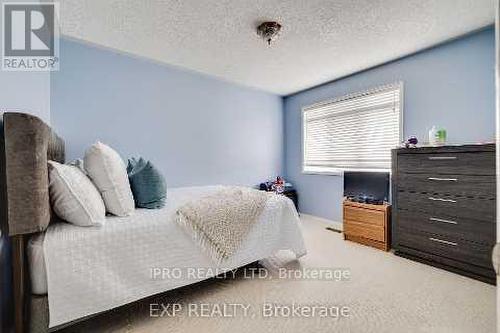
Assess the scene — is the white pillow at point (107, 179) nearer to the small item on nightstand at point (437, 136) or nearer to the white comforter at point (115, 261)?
the white comforter at point (115, 261)

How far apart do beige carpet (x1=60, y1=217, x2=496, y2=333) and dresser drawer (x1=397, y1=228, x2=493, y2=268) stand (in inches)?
6.7

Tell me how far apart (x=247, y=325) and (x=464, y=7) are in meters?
3.06

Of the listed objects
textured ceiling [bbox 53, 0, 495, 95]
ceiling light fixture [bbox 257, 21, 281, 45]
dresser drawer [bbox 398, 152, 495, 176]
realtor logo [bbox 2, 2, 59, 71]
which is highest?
textured ceiling [bbox 53, 0, 495, 95]

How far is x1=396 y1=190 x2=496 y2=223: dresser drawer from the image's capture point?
2070mm

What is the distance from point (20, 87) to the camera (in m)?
1.60

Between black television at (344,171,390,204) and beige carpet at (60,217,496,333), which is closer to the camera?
beige carpet at (60,217,496,333)

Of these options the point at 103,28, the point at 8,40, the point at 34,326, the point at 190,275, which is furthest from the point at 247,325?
the point at 103,28

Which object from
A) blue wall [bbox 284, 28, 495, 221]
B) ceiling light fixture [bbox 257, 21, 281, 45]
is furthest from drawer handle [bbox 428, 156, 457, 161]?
ceiling light fixture [bbox 257, 21, 281, 45]

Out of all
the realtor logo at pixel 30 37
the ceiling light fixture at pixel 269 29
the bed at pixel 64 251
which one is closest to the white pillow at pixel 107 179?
the bed at pixel 64 251

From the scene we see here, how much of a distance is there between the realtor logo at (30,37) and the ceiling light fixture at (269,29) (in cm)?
180

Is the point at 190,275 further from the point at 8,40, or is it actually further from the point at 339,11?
the point at 339,11

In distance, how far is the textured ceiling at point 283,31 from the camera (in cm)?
208

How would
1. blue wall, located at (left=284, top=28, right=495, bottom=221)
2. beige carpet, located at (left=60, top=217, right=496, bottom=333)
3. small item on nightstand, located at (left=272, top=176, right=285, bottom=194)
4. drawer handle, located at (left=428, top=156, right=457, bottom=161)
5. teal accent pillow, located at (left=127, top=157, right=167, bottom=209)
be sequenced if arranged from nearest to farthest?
beige carpet, located at (left=60, top=217, right=496, bottom=333) → teal accent pillow, located at (left=127, top=157, right=167, bottom=209) → drawer handle, located at (left=428, top=156, right=457, bottom=161) → blue wall, located at (left=284, top=28, right=495, bottom=221) → small item on nightstand, located at (left=272, top=176, right=285, bottom=194)

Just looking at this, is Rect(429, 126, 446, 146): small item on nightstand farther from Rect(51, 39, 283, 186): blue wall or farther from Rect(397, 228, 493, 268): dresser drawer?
Rect(51, 39, 283, 186): blue wall
